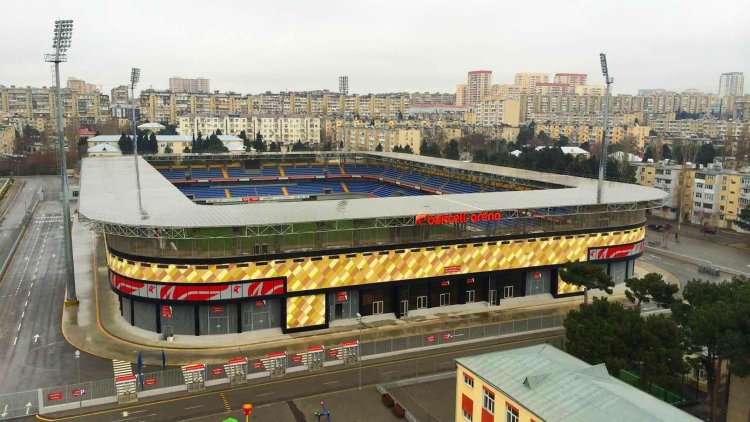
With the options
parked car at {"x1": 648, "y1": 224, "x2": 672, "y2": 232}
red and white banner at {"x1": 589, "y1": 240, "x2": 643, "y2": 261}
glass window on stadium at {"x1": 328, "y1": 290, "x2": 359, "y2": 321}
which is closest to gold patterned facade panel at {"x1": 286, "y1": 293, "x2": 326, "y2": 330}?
glass window on stadium at {"x1": 328, "y1": 290, "x2": 359, "y2": 321}

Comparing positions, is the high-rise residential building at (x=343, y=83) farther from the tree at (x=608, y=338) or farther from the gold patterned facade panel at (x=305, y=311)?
the tree at (x=608, y=338)

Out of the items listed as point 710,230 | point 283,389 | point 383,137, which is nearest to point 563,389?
point 283,389

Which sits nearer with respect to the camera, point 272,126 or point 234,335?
point 234,335

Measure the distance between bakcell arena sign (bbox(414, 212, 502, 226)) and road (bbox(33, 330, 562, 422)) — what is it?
968 centimetres

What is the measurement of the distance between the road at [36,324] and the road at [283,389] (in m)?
5.43

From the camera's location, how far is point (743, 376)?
26859mm

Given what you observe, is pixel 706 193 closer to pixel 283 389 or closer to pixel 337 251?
pixel 337 251

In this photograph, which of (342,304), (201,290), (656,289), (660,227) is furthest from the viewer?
(660,227)

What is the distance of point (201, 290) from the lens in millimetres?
39906

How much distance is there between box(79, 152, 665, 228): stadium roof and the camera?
41375 mm

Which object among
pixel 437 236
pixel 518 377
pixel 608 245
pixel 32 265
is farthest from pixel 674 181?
pixel 32 265

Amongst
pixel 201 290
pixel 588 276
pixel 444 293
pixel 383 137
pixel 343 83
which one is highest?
pixel 343 83

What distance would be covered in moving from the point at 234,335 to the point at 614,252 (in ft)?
108

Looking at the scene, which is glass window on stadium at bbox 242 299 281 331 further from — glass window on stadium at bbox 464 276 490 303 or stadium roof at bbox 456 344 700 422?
stadium roof at bbox 456 344 700 422
